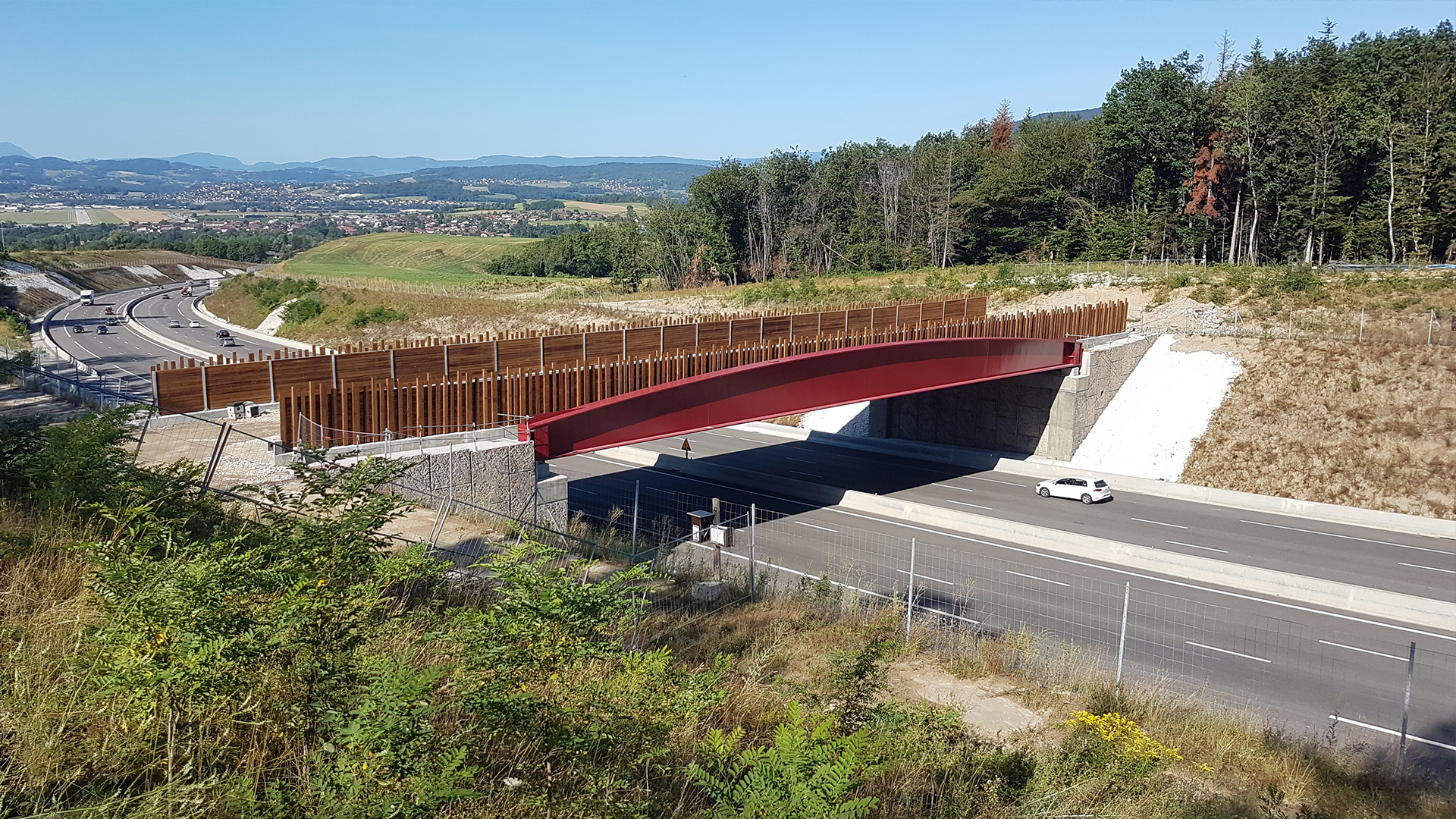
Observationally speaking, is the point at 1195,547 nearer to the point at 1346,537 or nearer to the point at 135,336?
the point at 1346,537

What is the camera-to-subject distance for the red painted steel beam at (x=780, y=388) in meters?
20.3

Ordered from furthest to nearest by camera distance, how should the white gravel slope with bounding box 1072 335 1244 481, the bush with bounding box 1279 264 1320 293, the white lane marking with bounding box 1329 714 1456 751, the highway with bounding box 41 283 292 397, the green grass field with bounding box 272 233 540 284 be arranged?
the green grass field with bounding box 272 233 540 284 < the highway with bounding box 41 283 292 397 < the bush with bounding box 1279 264 1320 293 < the white gravel slope with bounding box 1072 335 1244 481 < the white lane marking with bounding box 1329 714 1456 751

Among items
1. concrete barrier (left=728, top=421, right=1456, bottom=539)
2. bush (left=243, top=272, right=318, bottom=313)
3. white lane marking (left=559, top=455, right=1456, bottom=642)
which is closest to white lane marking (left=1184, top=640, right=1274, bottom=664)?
white lane marking (left=559, top=455, right=1456, bottom=642)

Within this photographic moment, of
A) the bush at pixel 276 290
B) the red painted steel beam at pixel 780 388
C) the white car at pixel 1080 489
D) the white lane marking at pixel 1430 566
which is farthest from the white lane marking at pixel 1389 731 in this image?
the bush at pixel 276 290

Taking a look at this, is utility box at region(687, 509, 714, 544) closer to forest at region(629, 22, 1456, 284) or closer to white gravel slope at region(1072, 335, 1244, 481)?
white gravel slope at region(1072, 335, 1244, 481)

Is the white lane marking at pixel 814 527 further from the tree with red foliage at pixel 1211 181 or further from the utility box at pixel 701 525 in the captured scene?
the tree with red foliage at pixel 1211 181

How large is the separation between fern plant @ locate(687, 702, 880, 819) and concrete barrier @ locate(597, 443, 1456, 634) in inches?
756

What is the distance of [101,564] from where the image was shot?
17.9ft

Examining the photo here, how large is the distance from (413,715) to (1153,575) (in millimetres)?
20981

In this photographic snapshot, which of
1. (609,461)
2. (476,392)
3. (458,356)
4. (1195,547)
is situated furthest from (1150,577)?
(609,461)

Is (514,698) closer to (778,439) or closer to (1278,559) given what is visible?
(1278,559)

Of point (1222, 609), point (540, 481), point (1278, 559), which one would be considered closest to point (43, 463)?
point (540, 481)

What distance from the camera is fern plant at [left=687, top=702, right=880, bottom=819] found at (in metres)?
4.47

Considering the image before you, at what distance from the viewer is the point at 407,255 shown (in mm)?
148625
